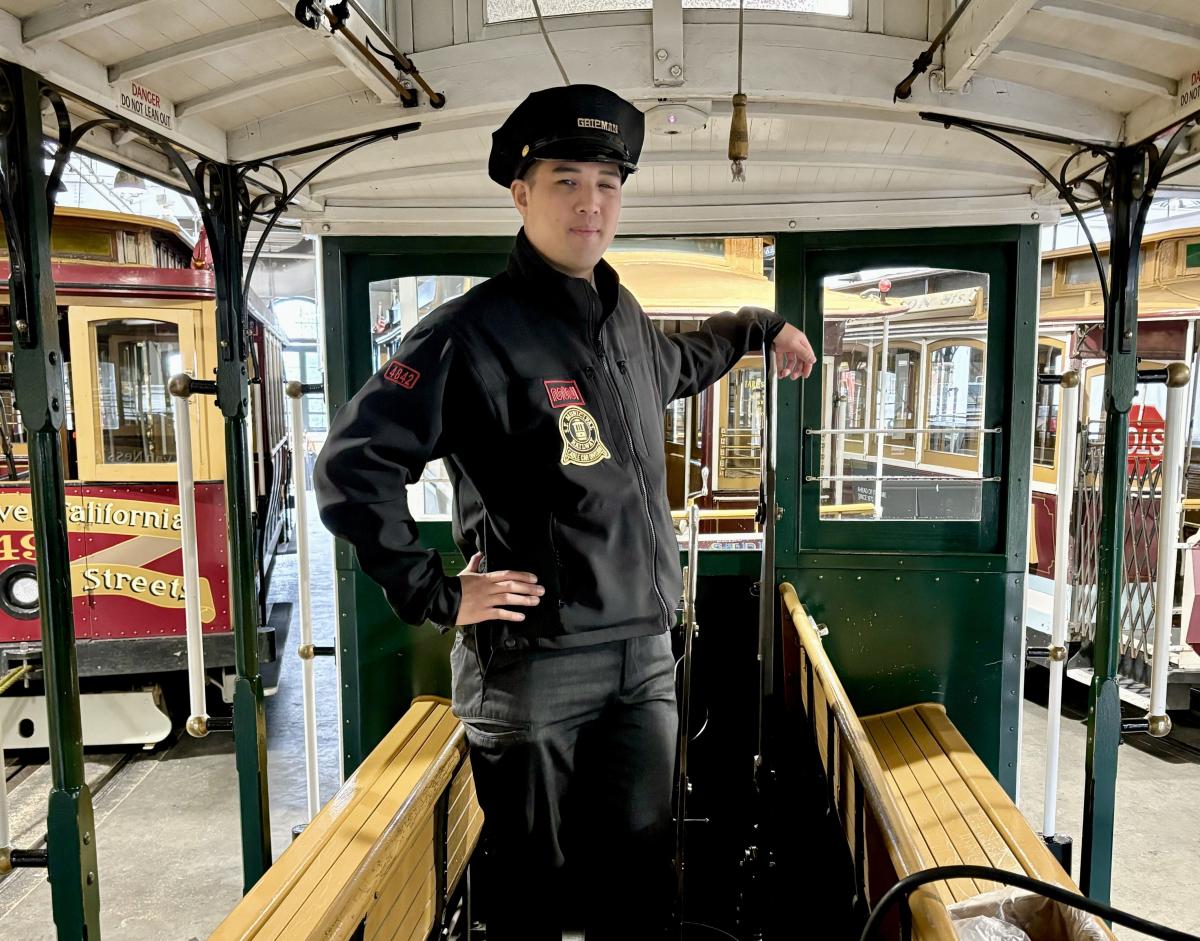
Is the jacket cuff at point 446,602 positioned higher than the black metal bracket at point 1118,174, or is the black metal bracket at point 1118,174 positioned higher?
the black metal bracket at point 1118,174

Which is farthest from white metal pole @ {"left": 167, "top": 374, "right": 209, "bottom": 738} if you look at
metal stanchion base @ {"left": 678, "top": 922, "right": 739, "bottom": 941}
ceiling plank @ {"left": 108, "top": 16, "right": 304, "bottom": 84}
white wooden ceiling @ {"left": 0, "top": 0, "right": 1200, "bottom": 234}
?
metal stanchion base @ {"left": 678, "top": 922, "right": 739, "bottom": 941}

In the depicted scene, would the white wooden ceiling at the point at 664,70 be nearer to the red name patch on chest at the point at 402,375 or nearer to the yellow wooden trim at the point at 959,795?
the red name patch on chest at the point at 402,375

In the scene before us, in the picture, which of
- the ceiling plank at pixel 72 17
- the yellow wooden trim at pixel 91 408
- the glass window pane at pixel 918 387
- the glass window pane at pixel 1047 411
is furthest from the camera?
the glass window pane at pixel 1047 411

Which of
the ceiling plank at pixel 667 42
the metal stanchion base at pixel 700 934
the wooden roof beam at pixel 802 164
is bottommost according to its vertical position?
the metal stanchion base at pixel 700 934

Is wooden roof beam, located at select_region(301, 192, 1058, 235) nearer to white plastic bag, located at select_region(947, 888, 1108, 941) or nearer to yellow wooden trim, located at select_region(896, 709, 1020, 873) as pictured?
yellow wooden trim, located at select_region(896, 709, 1020, 873)

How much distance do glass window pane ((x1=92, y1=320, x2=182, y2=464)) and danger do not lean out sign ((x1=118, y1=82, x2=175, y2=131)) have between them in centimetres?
279

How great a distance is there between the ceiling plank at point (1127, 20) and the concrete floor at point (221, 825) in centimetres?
287

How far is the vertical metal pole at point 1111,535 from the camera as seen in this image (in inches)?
101

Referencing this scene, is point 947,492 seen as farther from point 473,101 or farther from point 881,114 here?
point 473,101

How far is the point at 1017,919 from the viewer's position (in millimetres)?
1962

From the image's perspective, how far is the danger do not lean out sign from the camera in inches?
81.4

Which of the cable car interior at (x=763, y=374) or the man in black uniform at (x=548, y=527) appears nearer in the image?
the man in black uniform at (x=548, y=527)

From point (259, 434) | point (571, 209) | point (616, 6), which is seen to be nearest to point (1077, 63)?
point (616, 6)

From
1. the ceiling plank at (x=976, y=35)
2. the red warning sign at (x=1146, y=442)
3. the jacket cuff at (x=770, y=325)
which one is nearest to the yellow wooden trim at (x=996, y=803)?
the jacket cuff at (x=770, y=325)
